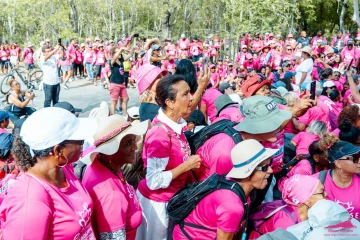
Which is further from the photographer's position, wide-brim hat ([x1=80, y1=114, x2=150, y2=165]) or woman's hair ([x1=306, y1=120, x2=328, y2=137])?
woman's hair ([x1=306, y1=120, x2=328, y2=137])

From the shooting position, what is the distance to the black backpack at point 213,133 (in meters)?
2.98

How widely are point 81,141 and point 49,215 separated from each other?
46cm

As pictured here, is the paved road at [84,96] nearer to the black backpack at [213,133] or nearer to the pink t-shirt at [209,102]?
the pink t-shirt at [209,102]

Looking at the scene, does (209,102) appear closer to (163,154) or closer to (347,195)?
(347,195)

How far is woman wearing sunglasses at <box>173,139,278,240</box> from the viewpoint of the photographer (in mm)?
2375

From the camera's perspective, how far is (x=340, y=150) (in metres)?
3.53

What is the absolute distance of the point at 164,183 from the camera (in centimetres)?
285

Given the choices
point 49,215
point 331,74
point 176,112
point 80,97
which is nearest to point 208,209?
point 176,112

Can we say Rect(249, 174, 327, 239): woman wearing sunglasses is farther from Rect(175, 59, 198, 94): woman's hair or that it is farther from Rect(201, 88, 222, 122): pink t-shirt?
Rect(201, 88, 222, 122): pink t-shirt

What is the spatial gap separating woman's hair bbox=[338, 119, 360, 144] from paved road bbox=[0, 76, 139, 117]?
8033 millimetres

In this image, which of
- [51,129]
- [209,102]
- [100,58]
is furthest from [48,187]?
[100,58]

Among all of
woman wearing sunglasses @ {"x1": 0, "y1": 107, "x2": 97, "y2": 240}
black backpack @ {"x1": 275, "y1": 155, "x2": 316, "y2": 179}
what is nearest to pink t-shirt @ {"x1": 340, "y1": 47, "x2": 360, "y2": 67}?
black backpack @ {"x1": 275, "y1": 155, "x2": 316, "y2": 179}

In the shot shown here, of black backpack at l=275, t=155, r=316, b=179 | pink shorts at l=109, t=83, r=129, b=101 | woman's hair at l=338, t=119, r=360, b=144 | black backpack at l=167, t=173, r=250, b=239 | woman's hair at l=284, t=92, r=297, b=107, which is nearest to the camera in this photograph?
black backpack at l=167, t=173, r=250, b=239

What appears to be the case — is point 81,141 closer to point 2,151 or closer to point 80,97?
point 2,151
